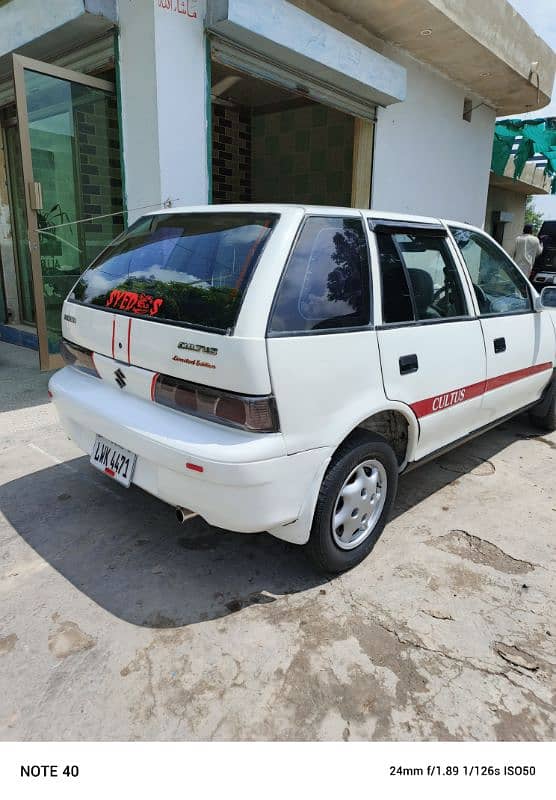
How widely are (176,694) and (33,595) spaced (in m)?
0.91

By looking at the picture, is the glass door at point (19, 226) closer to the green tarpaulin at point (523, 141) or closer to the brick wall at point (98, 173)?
the brick wall at point (98, 173)

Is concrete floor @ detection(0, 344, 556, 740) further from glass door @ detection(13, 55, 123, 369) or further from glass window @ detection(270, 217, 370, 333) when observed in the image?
glass door @ detection(13, 55, 123, 369)

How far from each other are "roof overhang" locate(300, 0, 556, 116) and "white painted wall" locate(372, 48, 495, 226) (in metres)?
0.30

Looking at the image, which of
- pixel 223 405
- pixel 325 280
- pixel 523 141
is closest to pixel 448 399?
pixel 325 280

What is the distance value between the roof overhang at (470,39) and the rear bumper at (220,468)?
6081 mm

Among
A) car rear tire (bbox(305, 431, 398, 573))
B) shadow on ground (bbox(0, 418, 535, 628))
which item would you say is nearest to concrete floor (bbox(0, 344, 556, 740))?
shadow on ground (bbox(0, 418, 535, 628))

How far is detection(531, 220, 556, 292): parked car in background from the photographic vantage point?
12633mm

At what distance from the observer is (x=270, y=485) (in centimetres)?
217

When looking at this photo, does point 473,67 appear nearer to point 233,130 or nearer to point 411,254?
point 233,130

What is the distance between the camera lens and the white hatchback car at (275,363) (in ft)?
7.11

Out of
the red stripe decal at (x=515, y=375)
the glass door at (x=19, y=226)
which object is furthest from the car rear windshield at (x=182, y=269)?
the glass door at (x=19, y=226)

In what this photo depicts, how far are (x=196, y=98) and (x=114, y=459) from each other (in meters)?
4.34

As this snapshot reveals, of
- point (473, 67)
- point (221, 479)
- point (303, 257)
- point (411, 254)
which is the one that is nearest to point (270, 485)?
point (221, 479)

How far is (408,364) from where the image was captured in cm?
277
